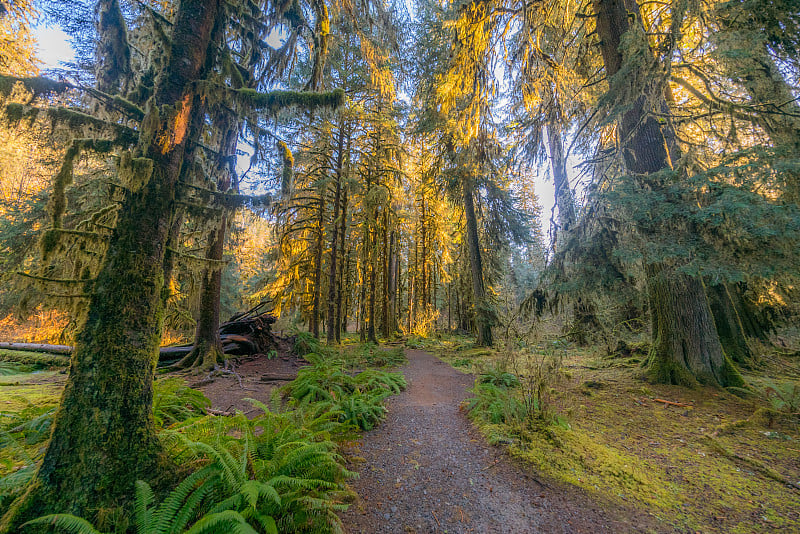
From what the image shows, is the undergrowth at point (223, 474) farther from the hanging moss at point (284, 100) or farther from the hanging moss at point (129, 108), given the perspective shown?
the hanging moss at point (284, 100)

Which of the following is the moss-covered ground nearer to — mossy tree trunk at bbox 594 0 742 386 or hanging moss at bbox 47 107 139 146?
mossy tree trunk at bbox 594 0 742 386

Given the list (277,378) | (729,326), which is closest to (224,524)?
(277,378)

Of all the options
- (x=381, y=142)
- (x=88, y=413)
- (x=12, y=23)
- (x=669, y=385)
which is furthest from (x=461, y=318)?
(x=12, y=23)

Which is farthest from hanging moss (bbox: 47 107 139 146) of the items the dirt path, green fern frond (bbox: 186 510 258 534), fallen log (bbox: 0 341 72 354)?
fallen log (bbox: 0 341 72 354)

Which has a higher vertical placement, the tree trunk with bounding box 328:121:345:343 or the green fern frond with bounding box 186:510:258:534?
the tree trunk with bounding box 328:121:345:343

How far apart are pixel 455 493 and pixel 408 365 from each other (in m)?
6.60

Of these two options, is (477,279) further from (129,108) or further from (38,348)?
(38,348)

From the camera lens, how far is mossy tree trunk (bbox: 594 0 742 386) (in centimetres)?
499

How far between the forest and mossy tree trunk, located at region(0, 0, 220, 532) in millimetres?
15

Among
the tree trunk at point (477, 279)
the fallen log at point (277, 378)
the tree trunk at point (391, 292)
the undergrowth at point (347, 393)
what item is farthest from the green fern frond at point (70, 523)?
the tree trunk at point (391, 292)

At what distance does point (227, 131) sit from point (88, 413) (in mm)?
3375

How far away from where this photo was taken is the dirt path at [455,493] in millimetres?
2295

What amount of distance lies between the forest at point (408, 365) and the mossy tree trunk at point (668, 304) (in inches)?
1.8

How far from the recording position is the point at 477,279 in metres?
12.4
